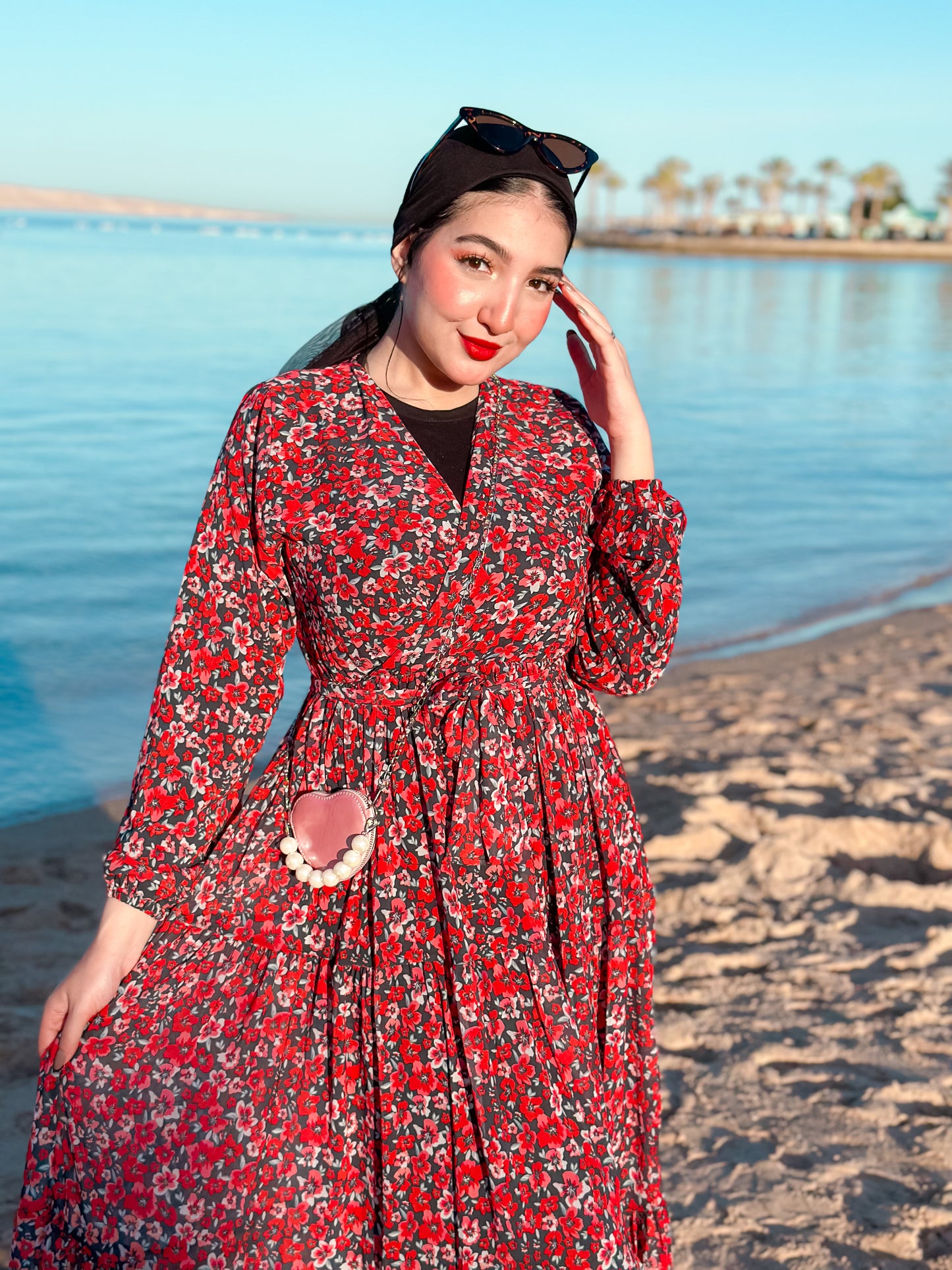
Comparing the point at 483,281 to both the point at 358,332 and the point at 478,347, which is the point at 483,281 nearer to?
the point at 478,347

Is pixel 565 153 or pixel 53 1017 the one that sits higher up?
pixel 565 153

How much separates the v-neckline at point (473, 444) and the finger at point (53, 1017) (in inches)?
33.9

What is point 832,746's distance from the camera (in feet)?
17.3

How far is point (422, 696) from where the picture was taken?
6.19 feet

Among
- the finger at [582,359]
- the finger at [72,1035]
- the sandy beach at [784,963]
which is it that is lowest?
the sandy beach at [784,963]

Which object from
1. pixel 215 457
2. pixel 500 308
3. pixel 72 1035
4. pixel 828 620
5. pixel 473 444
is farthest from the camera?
pixel 215 457

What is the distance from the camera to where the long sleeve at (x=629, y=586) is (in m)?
1.97

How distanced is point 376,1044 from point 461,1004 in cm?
13

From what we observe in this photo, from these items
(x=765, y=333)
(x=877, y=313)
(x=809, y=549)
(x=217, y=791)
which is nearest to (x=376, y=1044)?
(x=217, y=791)

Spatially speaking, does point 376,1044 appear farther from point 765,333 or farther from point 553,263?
point 765,333

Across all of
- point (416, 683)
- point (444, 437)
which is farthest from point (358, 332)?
point (416, 683)

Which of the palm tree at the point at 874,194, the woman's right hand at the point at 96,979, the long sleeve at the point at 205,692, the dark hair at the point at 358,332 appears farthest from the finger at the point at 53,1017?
the palm tree at the point at 874,194

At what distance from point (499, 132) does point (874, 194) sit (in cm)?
11691

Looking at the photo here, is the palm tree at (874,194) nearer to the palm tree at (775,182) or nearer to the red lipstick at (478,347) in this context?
the palm tree at (775,182)
